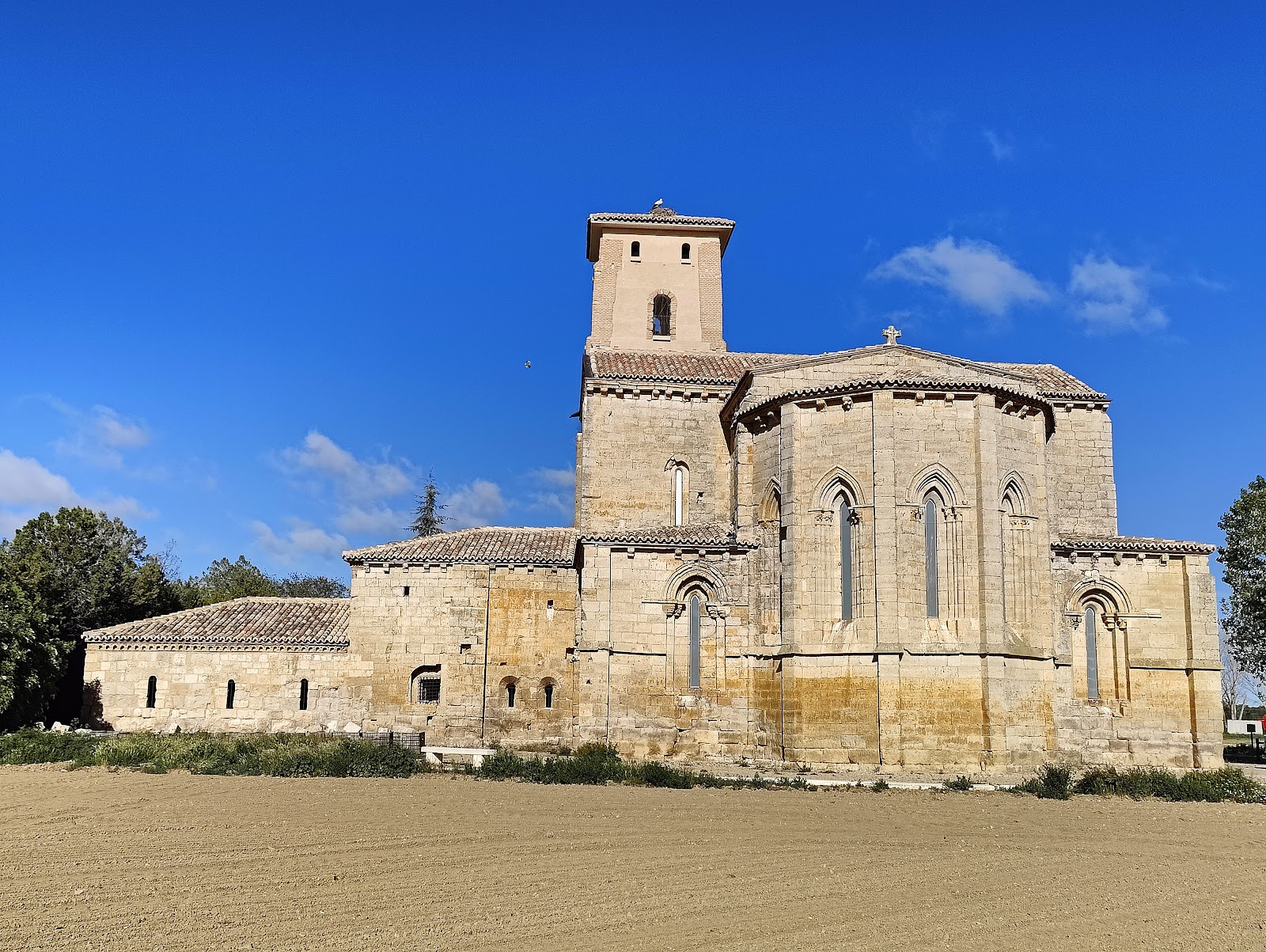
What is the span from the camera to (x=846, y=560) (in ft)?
61.5

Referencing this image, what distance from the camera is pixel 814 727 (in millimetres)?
17984

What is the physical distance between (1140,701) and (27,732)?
72.0 feet

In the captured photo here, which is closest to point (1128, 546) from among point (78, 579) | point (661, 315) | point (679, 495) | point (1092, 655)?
point (1092, 655)

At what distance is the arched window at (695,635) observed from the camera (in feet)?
64.6

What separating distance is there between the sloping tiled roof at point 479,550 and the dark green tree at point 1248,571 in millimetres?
18241

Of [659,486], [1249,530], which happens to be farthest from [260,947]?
[1249,530]

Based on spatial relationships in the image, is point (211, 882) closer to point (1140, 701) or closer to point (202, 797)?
point (202, 797)

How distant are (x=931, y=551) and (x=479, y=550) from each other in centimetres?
1052

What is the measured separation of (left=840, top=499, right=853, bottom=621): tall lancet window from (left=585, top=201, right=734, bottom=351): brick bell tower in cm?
948

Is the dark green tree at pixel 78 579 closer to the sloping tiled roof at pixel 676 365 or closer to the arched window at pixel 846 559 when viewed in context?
the sloping tiled roof at pixel 676 365

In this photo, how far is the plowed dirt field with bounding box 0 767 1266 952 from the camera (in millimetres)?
7738

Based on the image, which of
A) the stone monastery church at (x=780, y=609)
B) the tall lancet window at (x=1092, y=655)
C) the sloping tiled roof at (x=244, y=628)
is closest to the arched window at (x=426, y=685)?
the stone monastery church at (x=780, y=609)

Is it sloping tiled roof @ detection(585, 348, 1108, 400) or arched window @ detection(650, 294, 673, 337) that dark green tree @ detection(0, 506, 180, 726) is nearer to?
sloping tiled roof @ detection(585, 348, 1108, 400)

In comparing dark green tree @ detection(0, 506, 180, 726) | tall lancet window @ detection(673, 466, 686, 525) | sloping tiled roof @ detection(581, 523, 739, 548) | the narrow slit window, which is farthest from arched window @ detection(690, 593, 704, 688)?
dark green tree @ detection(0, 506, 180, 726)
